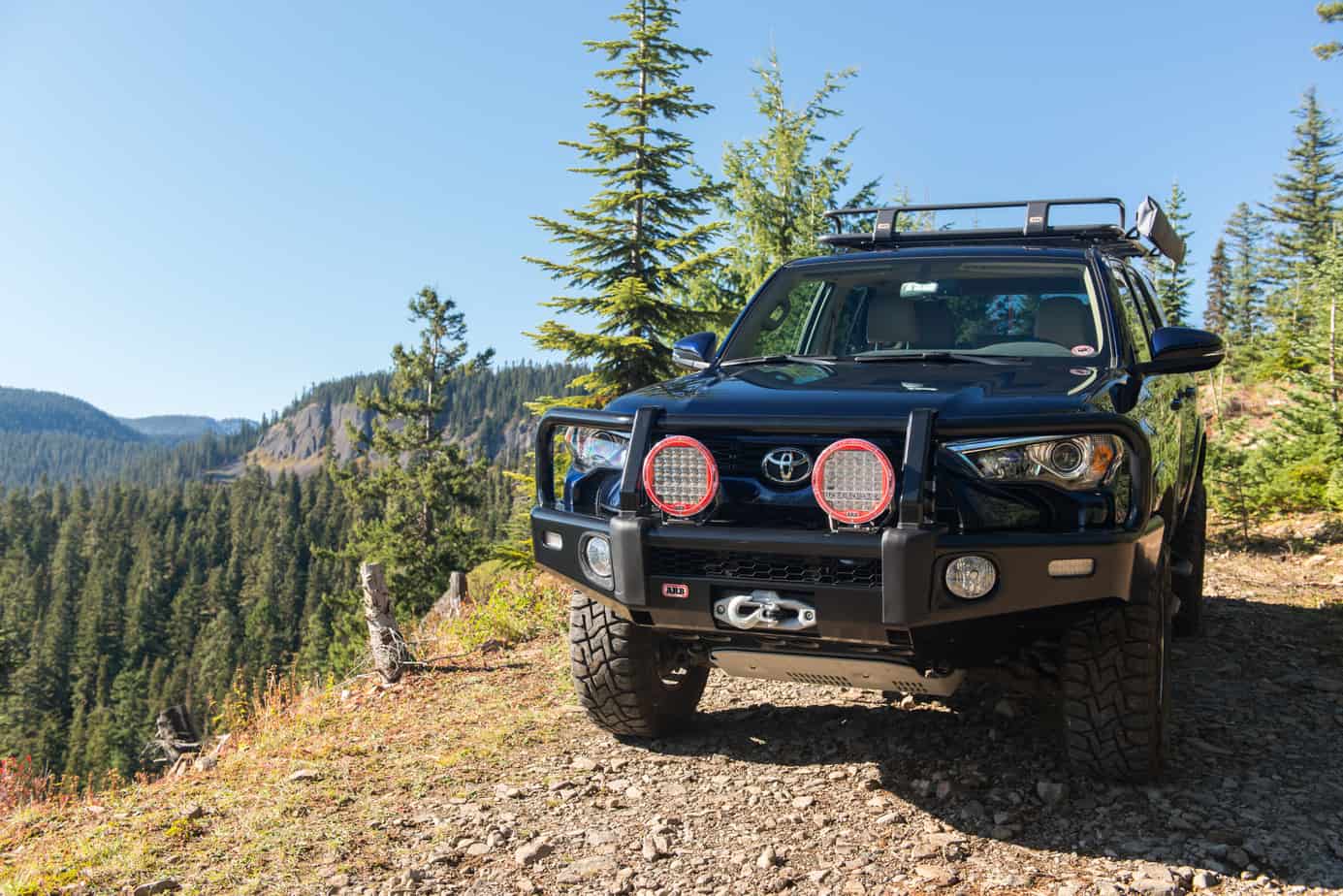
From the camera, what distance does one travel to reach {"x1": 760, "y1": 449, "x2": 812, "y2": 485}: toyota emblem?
11.3 ft

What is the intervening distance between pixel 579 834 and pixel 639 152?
14.6 metres

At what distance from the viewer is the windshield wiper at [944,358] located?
4.22 metres

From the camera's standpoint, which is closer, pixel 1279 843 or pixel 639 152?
pixel 1279 843

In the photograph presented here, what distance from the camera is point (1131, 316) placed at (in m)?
4.80

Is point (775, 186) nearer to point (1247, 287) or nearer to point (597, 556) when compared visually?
point (597, 556)

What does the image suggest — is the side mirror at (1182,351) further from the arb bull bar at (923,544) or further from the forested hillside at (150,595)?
the forested hillside at (150,595)

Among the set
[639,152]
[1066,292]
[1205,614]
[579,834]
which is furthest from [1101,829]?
[639,152]

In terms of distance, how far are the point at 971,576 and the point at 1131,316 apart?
2.23 m

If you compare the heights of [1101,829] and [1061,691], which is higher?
[1061,691]

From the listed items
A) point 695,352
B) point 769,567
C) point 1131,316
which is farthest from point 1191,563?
point 769,567

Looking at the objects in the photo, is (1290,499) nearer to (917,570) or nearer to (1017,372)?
(1017,372)

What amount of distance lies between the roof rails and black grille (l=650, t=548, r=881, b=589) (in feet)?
8.69

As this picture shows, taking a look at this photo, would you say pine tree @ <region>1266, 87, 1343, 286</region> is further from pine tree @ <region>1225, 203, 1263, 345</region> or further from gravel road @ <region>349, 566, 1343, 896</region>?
gravel road @ <region>349, 566, 1343, 896</region>

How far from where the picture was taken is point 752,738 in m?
4.84
